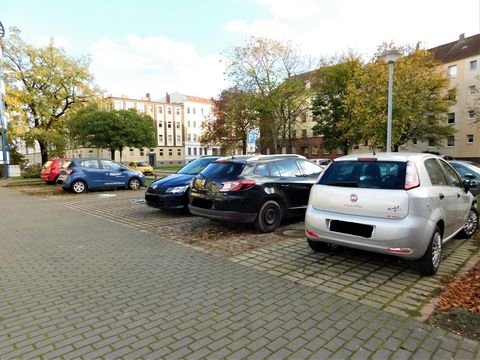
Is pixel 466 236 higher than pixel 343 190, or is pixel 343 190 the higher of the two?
pixel 343 190

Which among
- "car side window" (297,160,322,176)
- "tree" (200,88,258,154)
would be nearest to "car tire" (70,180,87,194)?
"car side window" (297,160,322,176)

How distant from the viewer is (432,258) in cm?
442

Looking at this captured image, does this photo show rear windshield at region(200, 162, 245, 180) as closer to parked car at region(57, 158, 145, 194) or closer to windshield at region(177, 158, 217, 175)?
windshield at region(177, 158, 217, 175)

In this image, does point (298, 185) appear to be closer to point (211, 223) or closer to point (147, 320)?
point (211, 223)

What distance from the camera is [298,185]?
7633mm

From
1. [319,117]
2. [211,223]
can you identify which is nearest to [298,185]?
[211,223]

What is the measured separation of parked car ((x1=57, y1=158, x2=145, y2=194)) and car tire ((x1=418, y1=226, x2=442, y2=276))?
14.5 meters

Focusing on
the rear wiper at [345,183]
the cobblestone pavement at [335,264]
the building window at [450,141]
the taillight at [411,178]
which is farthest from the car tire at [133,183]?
the building window at [450,141]

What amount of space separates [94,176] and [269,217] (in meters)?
11.4

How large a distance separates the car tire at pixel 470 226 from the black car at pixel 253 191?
3187 millimetres

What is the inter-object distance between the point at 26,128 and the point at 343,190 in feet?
103

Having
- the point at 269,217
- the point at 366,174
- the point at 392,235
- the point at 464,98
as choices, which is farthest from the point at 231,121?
the point at 392,235

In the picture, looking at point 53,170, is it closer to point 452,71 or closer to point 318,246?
point 318,246

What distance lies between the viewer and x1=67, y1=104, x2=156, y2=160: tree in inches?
1350
